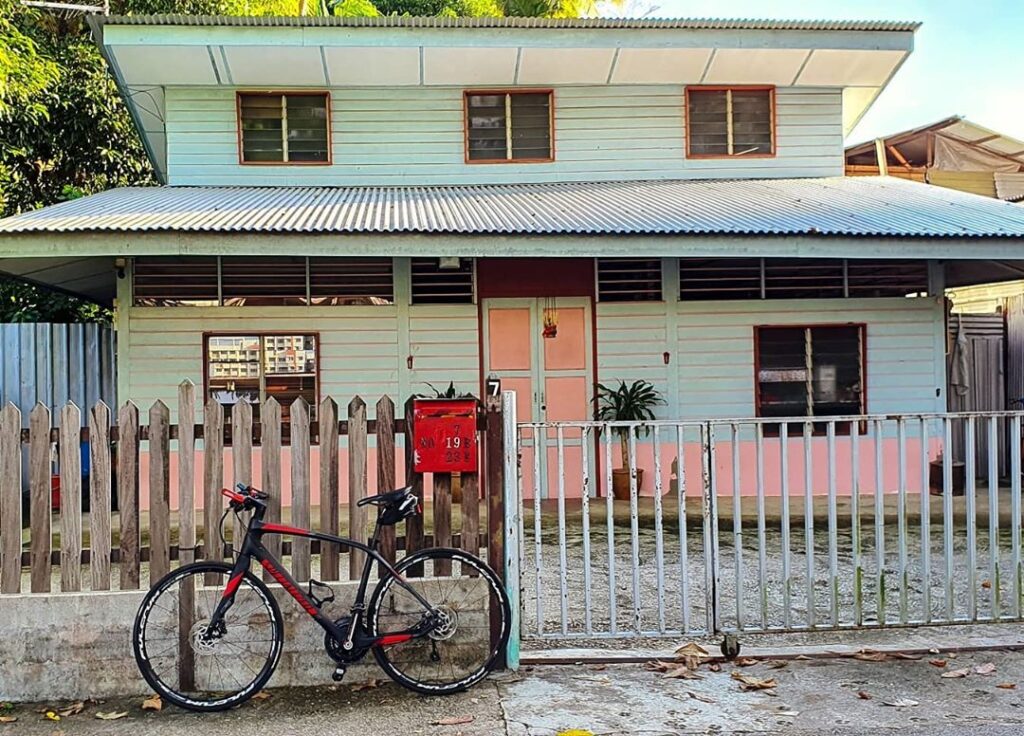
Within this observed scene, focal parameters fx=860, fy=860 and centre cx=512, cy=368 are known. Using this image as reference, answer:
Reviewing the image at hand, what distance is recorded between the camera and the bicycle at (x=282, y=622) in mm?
4039

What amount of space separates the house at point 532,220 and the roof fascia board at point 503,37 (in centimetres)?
3

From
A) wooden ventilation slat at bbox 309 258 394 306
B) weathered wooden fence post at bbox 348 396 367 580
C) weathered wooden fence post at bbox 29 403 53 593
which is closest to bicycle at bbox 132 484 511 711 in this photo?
weathered wooden fence post at bbox 348 396 367 580

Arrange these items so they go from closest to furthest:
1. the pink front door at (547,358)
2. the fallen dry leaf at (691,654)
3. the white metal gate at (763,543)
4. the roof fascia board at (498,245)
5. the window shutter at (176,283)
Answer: the fallen dry leaf at (691,654), the white metal gate at (763,543), the roof fascia board at (498,245), the window shutter at (176,283), the pink front door at (547,358)

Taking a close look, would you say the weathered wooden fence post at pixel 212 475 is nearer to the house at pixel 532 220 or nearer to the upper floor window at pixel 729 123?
the house at pixel 532 220

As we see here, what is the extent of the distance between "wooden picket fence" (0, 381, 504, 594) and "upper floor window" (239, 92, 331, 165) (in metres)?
7.92

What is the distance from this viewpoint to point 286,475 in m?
9.73

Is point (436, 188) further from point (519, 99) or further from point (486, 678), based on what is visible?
point (486, 678)

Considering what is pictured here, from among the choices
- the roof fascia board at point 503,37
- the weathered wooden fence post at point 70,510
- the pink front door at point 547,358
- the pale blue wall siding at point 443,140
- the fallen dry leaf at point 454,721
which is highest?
the roof fascia board at point 503,37

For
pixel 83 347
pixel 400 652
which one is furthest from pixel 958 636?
pixel 83 347

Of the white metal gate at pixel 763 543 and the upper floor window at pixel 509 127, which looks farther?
the upper floor window at pixel 509 127

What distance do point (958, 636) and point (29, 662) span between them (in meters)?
4.80

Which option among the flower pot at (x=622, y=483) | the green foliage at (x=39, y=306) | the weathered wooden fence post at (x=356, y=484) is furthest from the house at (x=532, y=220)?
the weathered wooden fence post at (x=356, y=484)

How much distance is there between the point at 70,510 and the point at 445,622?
1.90 meters

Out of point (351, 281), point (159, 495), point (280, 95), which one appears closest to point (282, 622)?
point (159, 495)
